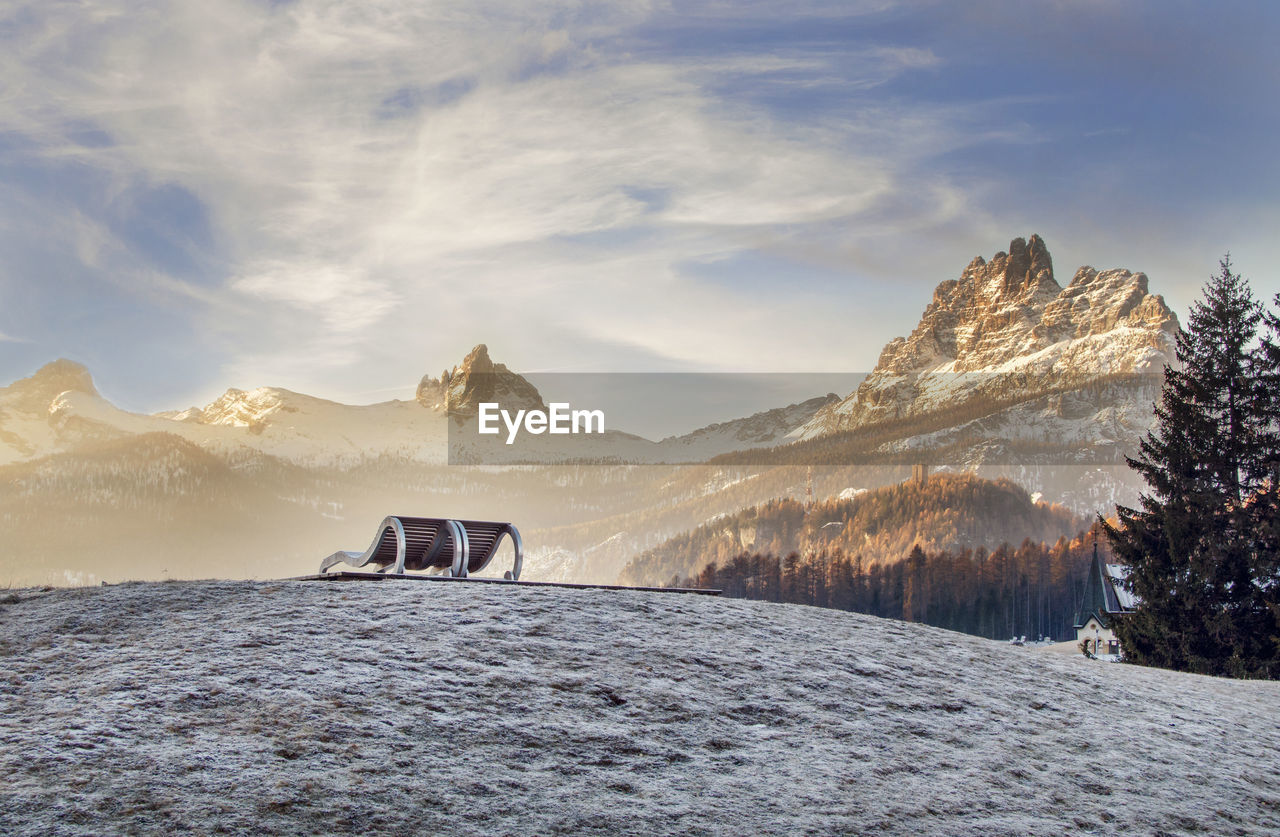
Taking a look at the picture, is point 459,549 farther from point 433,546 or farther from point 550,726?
point 550,726

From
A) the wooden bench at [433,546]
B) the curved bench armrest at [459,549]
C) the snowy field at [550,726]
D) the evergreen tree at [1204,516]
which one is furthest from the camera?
the evergreen tree at [1204,516]

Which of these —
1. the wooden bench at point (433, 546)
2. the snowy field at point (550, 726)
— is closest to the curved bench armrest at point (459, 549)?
the wooden bench at point (433, 546)

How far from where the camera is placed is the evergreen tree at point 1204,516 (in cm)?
2345

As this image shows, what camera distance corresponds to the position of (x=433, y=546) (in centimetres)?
1689

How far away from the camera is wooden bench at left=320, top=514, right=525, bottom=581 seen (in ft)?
53.1

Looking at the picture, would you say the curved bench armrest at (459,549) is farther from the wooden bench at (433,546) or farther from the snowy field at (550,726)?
the snowy field at (550,726)

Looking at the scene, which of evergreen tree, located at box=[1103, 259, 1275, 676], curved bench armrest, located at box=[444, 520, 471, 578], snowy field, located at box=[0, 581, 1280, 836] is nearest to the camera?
snowy field, located at box=[0, 581, 1280, 836]

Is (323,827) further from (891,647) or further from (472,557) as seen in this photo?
(472,557)

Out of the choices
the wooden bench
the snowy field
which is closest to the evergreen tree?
the snowy field

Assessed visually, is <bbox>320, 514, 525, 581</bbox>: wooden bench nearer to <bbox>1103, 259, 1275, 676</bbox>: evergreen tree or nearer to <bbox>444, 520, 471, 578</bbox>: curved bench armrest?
<bbox>444, 520, 471, 578</bbox>: curved bench armrest

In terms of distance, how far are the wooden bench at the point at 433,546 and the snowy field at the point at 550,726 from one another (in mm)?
3123

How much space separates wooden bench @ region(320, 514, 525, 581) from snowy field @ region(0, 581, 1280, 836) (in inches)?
123

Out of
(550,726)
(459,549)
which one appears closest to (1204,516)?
(459,549)

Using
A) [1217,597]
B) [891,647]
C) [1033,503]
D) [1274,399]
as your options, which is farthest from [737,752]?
[1033,503]
